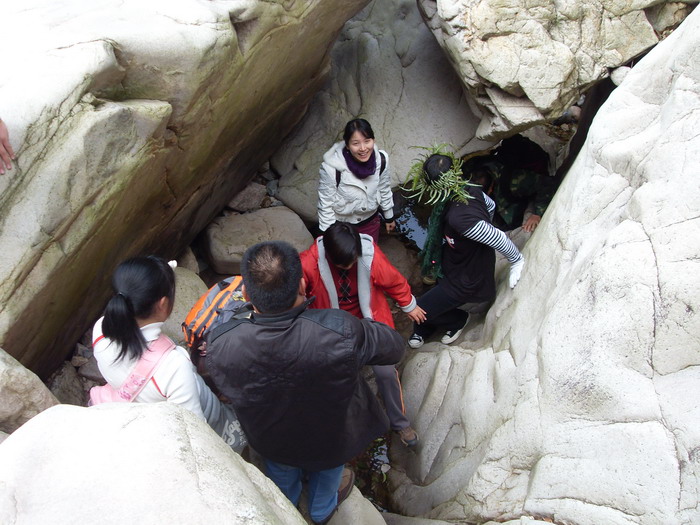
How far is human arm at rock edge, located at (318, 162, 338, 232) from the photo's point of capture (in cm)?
445

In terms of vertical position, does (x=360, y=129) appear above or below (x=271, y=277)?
below

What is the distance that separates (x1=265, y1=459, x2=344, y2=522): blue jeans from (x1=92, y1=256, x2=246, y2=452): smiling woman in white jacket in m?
0.68

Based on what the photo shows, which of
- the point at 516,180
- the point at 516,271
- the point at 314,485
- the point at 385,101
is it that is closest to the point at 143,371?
the point at 314,485

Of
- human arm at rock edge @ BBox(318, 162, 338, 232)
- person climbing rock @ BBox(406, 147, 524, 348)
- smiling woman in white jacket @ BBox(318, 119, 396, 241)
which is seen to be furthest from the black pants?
human arm at rock edge @ BBox(318, 162, 338, 232)

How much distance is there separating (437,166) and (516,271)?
88 centimetres

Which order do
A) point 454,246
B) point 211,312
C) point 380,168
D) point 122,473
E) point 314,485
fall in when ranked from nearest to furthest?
1. point 122,473
2. point 211,312
3. point 314,485
4. point 454,246
5. point 380,168

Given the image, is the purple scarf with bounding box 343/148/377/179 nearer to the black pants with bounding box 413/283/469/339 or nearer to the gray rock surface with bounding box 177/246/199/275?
the black pants with bounding box 413/283/469/339

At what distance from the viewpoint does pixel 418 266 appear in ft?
19.0

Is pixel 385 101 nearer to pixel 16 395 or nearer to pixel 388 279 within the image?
pixel 388 279

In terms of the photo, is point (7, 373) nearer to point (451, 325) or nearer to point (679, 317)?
point (679, 317)

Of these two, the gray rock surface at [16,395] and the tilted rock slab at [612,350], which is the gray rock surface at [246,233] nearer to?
the tilted rock slab at [612,350]

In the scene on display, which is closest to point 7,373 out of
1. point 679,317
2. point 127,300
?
point 127,300

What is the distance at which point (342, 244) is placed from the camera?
3303mm

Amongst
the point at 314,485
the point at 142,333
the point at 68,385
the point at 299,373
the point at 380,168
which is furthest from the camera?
the point at 380,168
